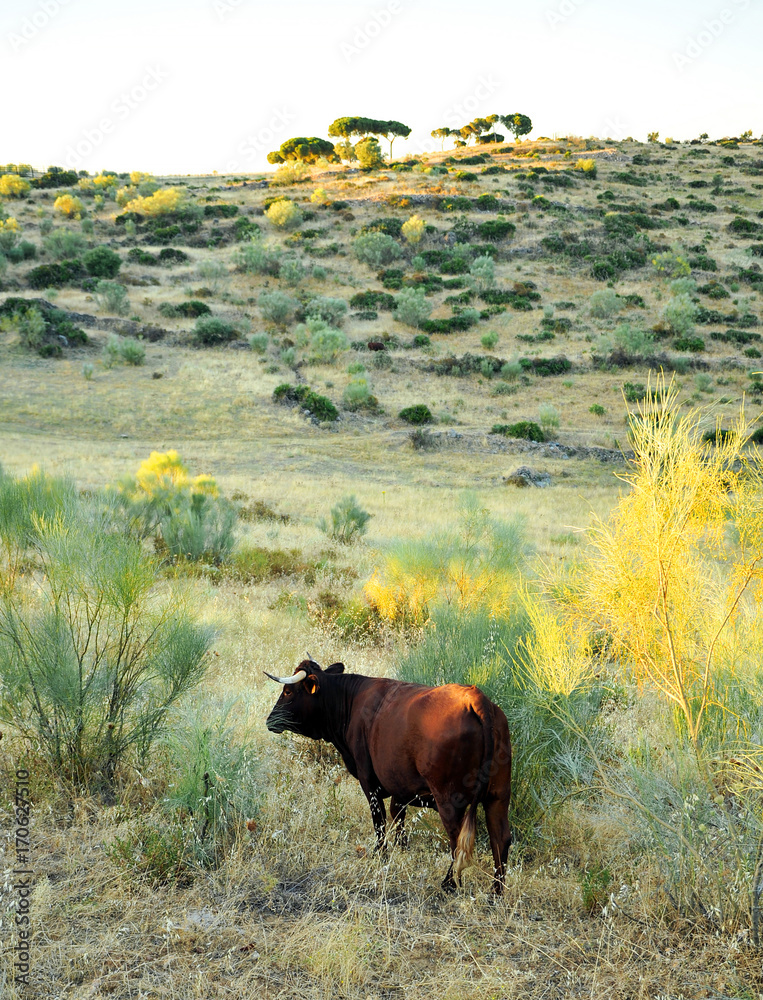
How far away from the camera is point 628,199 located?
64.8 metres

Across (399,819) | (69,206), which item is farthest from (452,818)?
(69,206)

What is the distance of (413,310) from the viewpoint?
142 feet

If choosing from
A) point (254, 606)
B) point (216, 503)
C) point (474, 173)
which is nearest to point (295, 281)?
point (474, 173)

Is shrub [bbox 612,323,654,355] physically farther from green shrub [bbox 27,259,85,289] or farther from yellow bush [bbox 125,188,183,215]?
yellow bush [bbox 125,188,183,215]

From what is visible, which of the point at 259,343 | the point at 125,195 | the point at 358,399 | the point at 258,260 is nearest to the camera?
the point at 358,399

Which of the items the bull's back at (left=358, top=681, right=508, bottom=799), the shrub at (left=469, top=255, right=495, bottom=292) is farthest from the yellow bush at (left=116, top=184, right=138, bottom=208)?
the bull's back at (left=358, top=681, right=508, bottom=799)

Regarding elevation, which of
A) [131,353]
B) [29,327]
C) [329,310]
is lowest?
[131,353]

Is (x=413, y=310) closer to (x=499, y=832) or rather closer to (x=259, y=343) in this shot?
(x=259, y=343)

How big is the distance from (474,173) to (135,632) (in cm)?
7343

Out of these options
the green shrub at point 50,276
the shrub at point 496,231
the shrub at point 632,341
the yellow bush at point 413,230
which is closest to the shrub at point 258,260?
the yellow bush at point 413,230

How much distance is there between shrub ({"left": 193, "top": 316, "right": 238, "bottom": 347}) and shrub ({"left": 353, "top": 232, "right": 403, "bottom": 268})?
1794 cm

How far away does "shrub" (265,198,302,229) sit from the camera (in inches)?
2236

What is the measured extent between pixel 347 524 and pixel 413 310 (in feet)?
103

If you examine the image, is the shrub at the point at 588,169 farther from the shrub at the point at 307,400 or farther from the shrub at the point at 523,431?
the shrub at the point at 307,400
